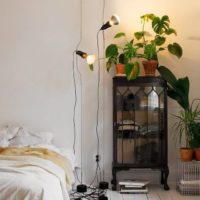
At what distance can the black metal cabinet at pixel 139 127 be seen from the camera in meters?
4.02

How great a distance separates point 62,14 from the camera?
423 cm

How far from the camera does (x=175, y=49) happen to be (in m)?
4.01

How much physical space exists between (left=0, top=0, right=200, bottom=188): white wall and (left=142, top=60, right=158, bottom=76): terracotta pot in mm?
315

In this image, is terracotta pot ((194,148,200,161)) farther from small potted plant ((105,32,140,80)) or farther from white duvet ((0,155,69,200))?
white duvet ((0,155,69,200))

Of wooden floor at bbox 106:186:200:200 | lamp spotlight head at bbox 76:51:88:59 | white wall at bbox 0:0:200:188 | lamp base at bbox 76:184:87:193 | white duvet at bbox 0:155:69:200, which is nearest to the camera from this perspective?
white duvet at bbox 0:155:69:200

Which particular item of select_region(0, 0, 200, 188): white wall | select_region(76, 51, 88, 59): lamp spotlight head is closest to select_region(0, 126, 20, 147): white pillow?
select_region(0, 0, 200, 188): white wall

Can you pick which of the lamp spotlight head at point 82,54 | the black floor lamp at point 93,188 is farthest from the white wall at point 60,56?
the lamp spotlight head at point 82,54

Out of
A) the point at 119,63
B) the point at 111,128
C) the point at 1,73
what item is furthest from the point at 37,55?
the point at 111,128

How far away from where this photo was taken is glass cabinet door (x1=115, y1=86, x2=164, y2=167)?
13.2 ft

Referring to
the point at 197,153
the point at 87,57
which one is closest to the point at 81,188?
the point at 197,153

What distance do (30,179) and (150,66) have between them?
2115 mm

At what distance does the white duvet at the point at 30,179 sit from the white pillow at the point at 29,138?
3.17 ft

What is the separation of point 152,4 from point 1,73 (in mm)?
2014

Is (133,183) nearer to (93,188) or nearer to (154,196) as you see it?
(154,196)
